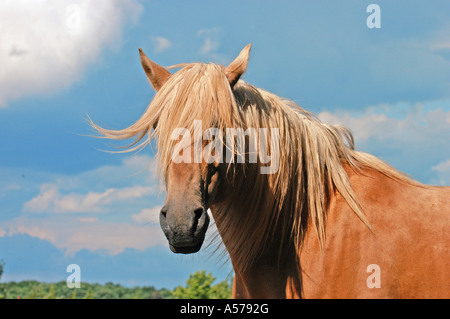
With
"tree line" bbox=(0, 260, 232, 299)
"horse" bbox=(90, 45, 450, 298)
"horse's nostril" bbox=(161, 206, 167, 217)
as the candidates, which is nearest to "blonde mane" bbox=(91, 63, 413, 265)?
"horse" bbox=(90, 45, 450, 298)

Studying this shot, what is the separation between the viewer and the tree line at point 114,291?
35.7ft

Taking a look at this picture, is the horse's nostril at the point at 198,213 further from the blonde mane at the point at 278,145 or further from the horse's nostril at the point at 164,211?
the blonde mane at the point at 278,145

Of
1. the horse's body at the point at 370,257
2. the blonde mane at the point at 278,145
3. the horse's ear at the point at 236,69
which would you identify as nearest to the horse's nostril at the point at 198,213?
the blonde mane at the point at 278,145

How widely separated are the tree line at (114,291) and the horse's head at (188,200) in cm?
783

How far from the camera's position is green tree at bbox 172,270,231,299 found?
35.6ft

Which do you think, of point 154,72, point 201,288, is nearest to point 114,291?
point 201,288

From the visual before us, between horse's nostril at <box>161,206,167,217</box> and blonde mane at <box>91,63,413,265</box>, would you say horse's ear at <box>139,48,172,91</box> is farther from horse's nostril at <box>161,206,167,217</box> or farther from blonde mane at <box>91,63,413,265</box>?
horse's nostril at <box>161,206,167,217</box>

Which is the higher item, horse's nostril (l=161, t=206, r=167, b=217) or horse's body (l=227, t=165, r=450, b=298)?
horse's nostril (l=161, t=206, r=167, b=217)

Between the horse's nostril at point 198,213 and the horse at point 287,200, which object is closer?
the horse's nostril at point 198,213

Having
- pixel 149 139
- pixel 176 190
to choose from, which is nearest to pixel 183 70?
pixel 149 139

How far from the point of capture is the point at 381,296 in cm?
368

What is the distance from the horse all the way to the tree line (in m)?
6.97

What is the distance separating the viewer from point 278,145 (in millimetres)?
3857
